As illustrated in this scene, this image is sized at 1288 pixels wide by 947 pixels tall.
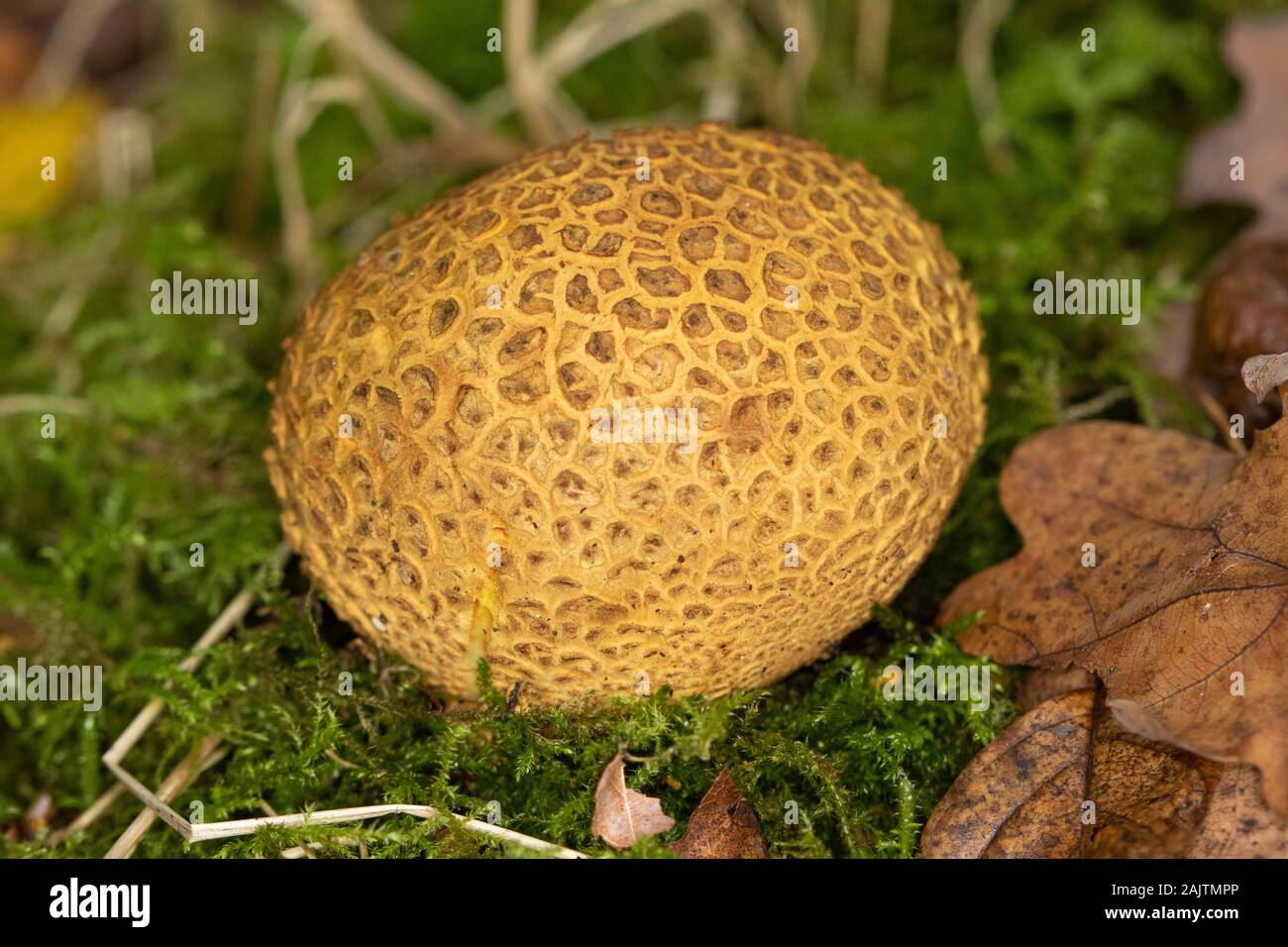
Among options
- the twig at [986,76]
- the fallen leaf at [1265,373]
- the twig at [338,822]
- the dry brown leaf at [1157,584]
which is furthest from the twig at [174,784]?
the twig at [986,76]

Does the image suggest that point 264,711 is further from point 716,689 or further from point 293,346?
point 716,689

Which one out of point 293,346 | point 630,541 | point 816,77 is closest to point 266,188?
point 293,346
